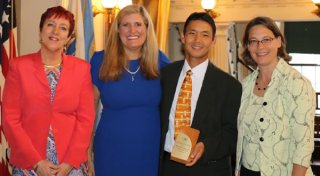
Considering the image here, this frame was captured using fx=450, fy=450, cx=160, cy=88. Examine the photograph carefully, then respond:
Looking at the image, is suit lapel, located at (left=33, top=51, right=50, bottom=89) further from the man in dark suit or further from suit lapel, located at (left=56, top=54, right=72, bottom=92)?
the man in dark suit

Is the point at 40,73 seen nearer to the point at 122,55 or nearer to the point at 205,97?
the point at 122,55

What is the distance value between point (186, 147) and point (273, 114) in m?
0.49

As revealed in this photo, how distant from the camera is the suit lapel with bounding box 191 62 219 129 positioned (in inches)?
101

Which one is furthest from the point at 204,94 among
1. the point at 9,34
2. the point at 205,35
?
the point at 9,34

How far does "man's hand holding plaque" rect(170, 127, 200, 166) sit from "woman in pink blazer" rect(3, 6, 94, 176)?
0.53m

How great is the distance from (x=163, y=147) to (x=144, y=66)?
0.52 m

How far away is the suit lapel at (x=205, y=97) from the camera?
258 centimetres

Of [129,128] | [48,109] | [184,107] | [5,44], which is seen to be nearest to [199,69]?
[184,107]

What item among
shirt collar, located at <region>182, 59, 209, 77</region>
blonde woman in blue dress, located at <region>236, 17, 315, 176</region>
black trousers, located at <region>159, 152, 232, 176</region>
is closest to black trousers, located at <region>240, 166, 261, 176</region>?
blonde woman in blue dress, located at <region>236, 17, 315, 176</region>

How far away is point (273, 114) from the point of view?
2.33 metres

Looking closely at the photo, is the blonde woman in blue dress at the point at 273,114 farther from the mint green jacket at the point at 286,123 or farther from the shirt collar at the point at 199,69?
the shirt collar at the point at 199,69

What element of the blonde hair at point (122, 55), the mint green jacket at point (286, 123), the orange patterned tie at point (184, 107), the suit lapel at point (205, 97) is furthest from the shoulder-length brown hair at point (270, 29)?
the blonde hair at point (122, 55)

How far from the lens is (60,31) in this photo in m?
2.49

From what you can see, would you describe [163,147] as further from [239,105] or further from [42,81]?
[42,81]
